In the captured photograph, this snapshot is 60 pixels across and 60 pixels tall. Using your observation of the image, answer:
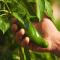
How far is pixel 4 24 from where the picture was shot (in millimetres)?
1268

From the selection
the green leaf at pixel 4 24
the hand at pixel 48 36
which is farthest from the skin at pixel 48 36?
the green leaf at pixel 4 24

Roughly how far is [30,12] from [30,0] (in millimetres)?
71

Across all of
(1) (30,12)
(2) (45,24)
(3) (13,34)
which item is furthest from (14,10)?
(2) (45,24)

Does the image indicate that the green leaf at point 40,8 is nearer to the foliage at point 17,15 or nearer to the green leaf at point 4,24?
the foliage at point 17,15

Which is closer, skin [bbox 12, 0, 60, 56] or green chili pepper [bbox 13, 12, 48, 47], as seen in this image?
green chili pepper [bbox 13, 12, 48, 47]

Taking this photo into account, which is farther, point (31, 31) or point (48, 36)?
point (48, 36)


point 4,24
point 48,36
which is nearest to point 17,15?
point 4,24

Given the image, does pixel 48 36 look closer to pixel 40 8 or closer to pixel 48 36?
pixel 48 36

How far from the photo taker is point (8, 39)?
4.70 feet

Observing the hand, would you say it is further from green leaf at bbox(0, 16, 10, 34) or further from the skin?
green leaf at bbox(0, 16, 10, 34)

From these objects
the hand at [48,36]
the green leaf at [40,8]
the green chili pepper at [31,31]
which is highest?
the green leaf at [40,8]

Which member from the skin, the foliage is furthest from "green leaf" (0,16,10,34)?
the skin

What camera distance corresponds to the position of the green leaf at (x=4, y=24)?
1.26 metres

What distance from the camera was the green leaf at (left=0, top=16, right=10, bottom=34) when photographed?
1.26m
